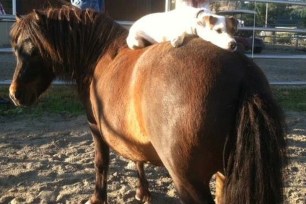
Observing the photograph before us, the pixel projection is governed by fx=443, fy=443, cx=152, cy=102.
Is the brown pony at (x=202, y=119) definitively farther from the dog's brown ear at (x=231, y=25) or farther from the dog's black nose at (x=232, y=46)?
the dog's brown ear at (x=231, y=25)

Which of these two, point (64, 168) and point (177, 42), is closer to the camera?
point (177, 42)

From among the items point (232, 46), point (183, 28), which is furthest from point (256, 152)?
point (183, 28)

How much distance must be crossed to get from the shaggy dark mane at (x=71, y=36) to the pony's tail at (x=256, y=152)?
135cm

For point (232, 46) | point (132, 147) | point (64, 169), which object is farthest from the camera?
point (64, 169)

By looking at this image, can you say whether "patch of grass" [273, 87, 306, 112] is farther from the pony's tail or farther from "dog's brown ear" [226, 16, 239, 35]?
the pony's tail

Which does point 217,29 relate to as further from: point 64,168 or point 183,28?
point 64,168

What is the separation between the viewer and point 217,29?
2361mm

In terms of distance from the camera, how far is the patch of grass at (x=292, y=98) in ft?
23.1

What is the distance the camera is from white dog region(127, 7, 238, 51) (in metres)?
2.35

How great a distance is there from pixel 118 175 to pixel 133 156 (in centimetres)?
138

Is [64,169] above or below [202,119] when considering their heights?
below

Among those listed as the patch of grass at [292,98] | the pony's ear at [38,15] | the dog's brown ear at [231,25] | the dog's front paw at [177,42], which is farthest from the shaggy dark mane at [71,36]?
the patch of grass at [292,98]

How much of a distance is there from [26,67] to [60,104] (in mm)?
3557

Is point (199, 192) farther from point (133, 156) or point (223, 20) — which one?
point (223, 20)
